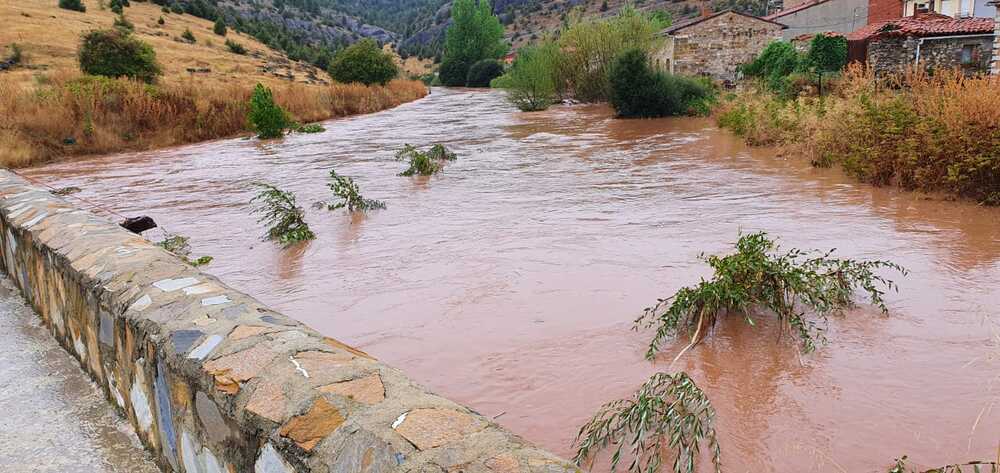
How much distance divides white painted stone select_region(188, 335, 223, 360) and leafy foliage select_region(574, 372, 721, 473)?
59.3 inches

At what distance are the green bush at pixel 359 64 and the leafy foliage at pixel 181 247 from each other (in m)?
29.9

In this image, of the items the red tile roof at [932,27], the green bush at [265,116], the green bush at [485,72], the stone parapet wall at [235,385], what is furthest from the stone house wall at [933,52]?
the green bush at [485,72]

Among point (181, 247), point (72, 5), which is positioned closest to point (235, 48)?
point (72, 5)

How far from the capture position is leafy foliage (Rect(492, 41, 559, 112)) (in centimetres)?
3002

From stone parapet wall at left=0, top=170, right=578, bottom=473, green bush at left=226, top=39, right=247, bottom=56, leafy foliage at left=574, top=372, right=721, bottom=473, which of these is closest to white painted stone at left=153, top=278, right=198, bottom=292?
stone parapet wall at left=0, top=170, right=578, bottom=473

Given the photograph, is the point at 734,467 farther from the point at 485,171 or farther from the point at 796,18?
the point at 796,18

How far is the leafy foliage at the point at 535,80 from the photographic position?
30.0 meters

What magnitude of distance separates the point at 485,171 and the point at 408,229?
4603 millimetres

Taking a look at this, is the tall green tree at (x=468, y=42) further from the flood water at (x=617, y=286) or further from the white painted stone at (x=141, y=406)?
the white painted stone at (x=141, y=406)

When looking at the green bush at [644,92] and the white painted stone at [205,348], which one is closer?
the white painted stone at [205,348]

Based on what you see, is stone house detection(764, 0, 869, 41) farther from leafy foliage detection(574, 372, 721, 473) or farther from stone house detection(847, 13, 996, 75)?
leafy foliage detection(574, 372, 721, 473)

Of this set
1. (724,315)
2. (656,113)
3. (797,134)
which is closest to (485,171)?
(797,134)

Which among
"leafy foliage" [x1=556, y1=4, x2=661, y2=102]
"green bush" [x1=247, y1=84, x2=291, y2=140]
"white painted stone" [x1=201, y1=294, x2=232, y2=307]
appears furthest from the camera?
"leafy foliage" [x1=556, y1=4, x2=661, y2=102]

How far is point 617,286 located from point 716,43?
3303 centimetres
